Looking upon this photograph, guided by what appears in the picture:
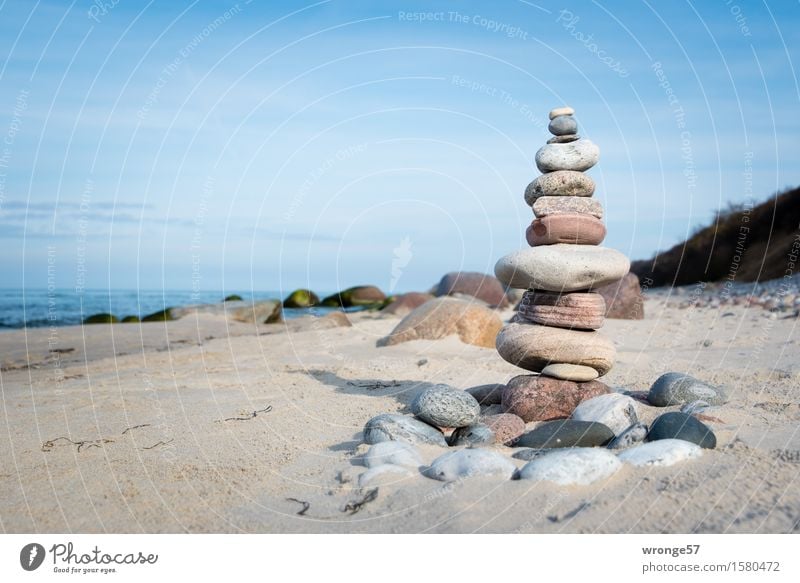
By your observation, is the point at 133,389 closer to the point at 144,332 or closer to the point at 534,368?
the point at 534,368

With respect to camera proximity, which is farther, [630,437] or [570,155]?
[570,155]

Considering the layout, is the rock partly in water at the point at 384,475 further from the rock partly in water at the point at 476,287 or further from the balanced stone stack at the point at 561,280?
the rock partly in water at the point at 476,287

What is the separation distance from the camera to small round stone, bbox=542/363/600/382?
24.7 feet

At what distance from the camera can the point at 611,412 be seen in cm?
659

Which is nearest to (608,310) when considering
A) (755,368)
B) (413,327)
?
(413,327)

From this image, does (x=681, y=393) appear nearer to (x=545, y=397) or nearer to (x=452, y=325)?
(x=545, y=397)

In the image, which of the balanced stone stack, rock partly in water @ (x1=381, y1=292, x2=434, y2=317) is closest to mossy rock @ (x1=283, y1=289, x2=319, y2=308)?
rock partly in water @ (x1=381, y1=292, x2=434, y2=317)

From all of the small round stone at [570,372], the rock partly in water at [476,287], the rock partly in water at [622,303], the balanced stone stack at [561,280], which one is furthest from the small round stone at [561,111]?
the rock partly in water at [476,287]

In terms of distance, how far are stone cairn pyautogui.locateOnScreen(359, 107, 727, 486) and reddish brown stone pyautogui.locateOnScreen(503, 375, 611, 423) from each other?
0.4 inches

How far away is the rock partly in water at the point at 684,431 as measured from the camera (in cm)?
552

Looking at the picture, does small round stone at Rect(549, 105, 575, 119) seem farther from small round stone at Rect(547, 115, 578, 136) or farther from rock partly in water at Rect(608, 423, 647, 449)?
rock partly in water at Rect(608, 423, 647, 449)

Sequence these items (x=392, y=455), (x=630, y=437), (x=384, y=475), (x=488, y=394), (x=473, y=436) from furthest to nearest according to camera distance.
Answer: (x=488, y=394), (x=473, y=436), (x=630, y=437), (x=392, y=455), (x=384, y=475)

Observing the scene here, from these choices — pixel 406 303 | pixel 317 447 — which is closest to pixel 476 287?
pixel 406 303

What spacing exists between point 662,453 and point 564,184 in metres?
3.63
